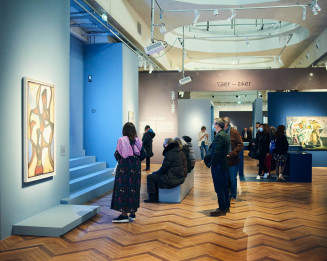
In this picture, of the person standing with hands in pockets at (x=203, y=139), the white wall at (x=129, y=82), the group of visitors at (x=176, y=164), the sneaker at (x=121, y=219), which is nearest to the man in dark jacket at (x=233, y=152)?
the group of visitors at (x=176, y=164)

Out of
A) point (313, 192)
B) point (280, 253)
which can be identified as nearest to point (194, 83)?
point (313, 192)

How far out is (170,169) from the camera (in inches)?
238

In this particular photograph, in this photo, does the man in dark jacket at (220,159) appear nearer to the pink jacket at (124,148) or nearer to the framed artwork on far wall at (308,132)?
the pink jacket at (124,148)

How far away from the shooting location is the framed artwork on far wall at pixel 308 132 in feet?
41.2

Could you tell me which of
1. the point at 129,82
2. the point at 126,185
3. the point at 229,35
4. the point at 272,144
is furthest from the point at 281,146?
the point at 229,35

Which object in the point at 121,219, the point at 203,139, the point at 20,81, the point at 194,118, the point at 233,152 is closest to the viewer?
the point at 20,81

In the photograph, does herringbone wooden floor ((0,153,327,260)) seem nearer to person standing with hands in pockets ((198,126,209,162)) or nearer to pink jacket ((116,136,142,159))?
pink jacket ((116,136,142,159))

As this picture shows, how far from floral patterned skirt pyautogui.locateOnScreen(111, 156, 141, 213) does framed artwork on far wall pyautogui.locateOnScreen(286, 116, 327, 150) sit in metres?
9.19

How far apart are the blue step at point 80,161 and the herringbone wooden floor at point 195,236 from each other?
1511 millimetres

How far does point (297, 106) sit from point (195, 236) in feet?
32.5

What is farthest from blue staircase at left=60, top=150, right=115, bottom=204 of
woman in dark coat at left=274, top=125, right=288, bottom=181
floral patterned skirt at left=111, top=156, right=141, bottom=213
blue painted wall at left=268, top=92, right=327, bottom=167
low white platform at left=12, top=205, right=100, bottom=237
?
blue painted wall at left=268, top=92, right=327, bottom=167

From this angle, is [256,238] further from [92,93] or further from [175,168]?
[92,93]

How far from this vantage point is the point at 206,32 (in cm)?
1385

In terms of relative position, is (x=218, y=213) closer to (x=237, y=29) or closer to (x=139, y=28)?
(x=139, y=28)
